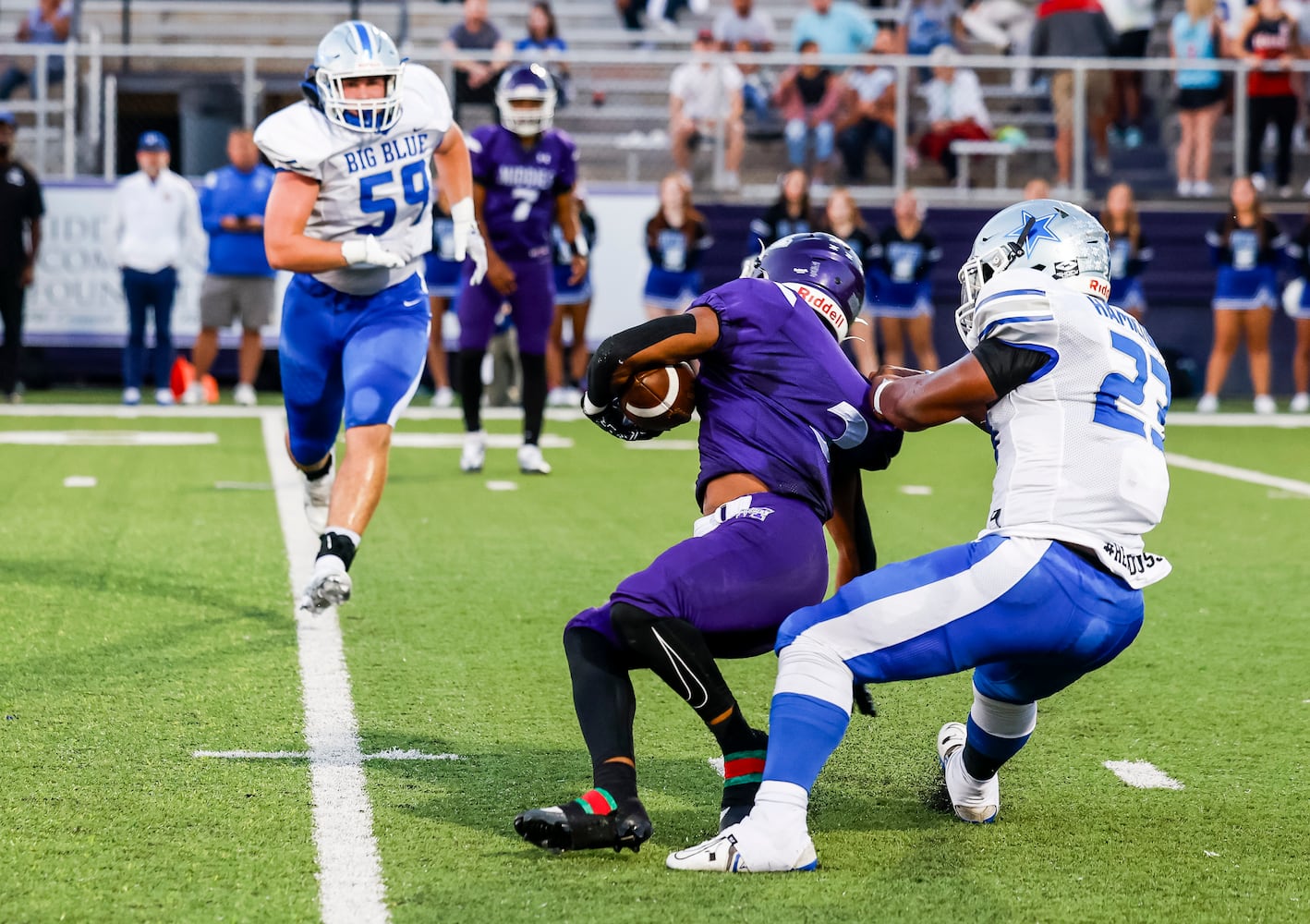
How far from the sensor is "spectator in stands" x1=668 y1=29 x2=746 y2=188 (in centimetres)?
1518

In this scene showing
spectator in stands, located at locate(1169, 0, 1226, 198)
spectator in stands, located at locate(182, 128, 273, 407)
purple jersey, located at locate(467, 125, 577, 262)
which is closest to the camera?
purple jersey, located at locate(467, 125, 577, 262)

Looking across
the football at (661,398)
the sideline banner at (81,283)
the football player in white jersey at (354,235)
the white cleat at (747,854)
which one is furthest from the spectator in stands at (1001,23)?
the white cleat at (747,854)

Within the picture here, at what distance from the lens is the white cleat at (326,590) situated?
4.50 meters

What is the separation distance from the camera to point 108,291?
14.6 metres

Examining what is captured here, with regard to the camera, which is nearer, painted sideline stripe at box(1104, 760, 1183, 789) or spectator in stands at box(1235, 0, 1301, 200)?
painted sideline stripe at box(1104, 760, 1183, 789)

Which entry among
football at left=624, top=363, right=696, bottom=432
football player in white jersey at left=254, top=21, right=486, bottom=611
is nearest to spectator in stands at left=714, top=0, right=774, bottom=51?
football player in white jersey at left=254, top=21, right=486, bottom=611

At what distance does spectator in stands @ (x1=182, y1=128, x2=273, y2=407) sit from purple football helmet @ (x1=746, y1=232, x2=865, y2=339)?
9.59m

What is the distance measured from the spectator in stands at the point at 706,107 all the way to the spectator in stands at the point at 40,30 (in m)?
5.52

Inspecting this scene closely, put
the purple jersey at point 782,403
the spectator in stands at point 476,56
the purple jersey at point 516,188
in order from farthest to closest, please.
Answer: the spectator in stands at point 476,56, the purple jersey at point 516,188, the purple jersey at point 782,403

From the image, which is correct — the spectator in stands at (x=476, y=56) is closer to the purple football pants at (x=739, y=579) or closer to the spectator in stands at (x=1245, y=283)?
the spectator in stands at (x=1245, y=283)

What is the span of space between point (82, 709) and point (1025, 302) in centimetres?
258

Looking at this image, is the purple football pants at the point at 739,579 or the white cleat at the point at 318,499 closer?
the purple football pants at the point at 739,579

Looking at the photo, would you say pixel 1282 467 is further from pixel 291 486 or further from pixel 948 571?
pixel 948 571

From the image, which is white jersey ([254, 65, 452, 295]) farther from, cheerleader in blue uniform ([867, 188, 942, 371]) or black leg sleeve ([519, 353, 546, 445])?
cheerleader in blue uniform ([867, 188, 942, 371])
